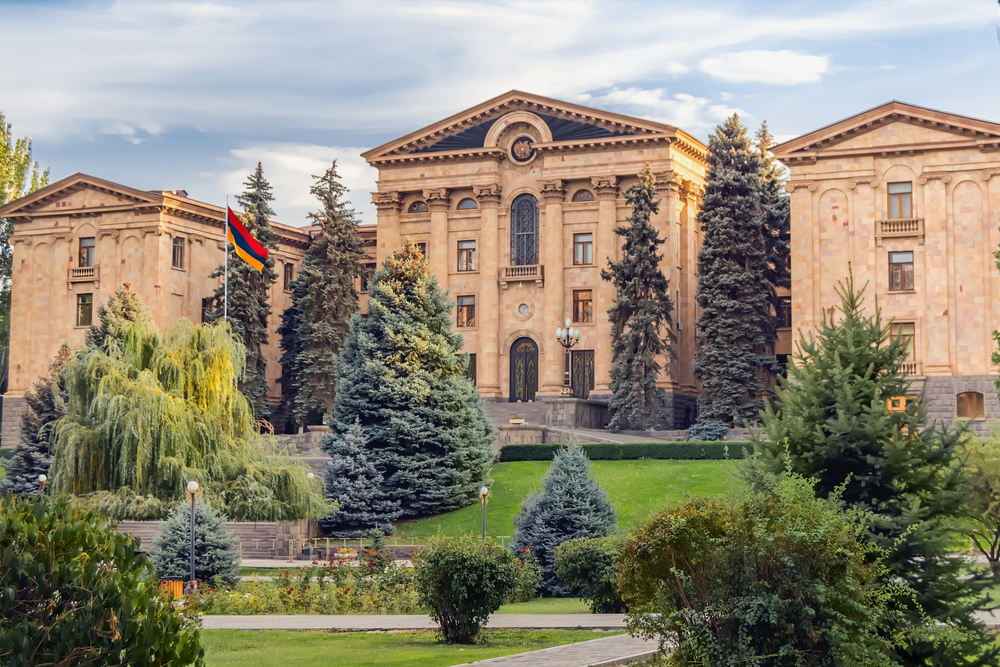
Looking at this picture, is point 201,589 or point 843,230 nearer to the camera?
point 201,589

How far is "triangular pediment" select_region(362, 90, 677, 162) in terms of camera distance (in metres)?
59.8

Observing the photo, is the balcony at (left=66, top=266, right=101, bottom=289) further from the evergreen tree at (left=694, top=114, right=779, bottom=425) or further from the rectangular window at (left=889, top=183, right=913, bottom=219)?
the rectangular window at (left=889, top=183, right=913, bottom=219)

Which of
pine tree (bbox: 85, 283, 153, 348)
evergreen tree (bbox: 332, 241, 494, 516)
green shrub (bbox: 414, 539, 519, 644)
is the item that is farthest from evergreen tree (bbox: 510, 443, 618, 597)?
pine tree (bbox: 85, 283, 153, 348)

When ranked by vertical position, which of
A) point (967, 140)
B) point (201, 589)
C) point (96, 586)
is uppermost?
point (967, 140)

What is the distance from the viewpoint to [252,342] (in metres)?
61.6

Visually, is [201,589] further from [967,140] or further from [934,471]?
[967,140]

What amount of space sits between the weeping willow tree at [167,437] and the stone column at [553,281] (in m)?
23.8

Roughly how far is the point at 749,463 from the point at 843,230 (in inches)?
1699

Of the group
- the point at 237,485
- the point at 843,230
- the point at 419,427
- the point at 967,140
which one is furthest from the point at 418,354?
the point at 967,140

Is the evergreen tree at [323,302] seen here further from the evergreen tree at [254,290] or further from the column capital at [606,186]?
the column capital at [606,186]

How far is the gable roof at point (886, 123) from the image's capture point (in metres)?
52.5

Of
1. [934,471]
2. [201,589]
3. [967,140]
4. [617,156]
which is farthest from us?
[617,156]

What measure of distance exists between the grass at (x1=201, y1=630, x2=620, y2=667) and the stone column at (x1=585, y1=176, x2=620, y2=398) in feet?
134

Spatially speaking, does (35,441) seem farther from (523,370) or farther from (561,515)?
(561,515)
